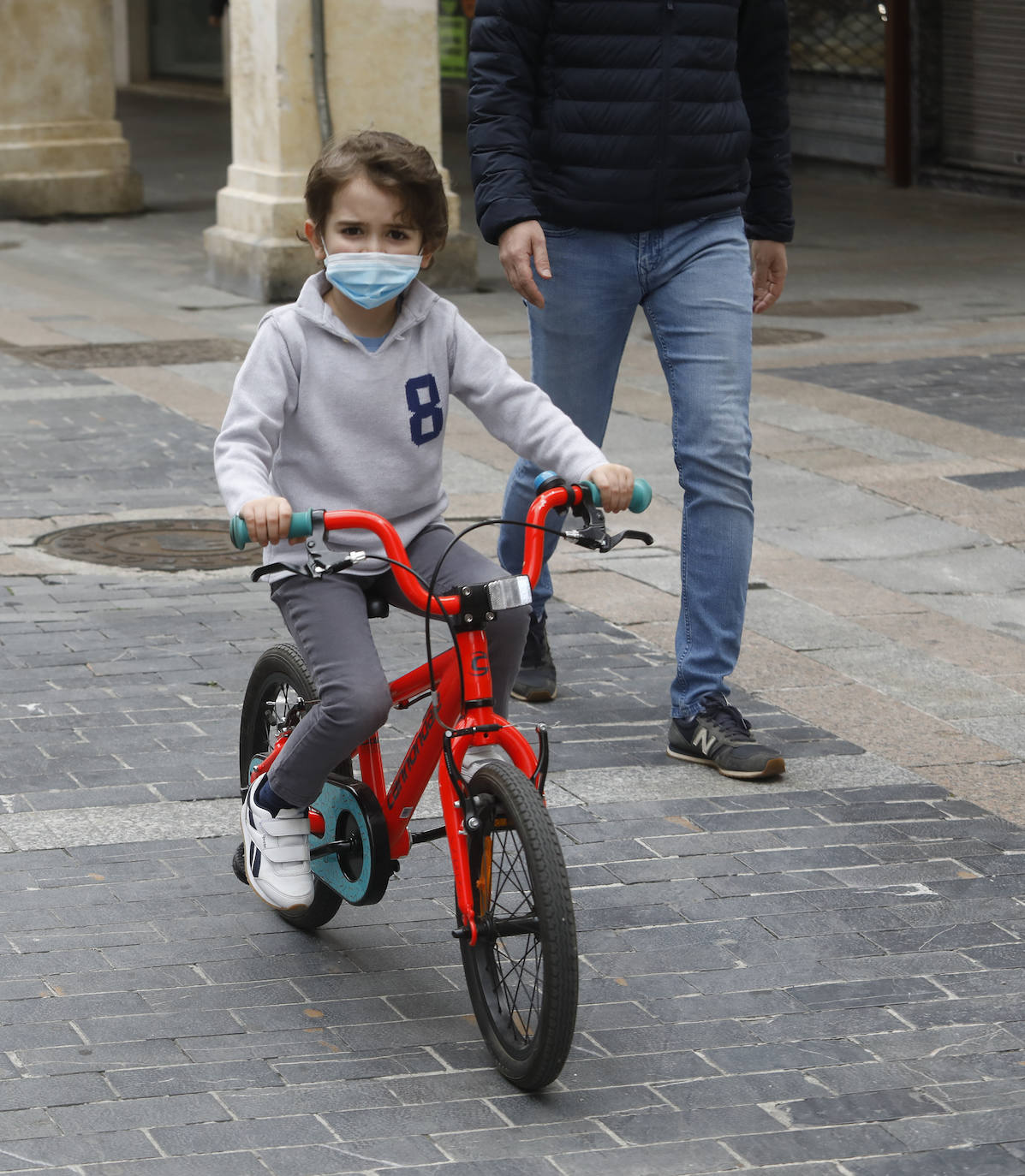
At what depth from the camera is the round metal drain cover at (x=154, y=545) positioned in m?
7.13

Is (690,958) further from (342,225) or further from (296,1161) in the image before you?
(342,225)

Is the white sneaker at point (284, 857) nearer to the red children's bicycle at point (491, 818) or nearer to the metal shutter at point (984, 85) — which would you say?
the red children's bicycle at point (491, 818)

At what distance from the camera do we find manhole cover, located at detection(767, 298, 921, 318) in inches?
512

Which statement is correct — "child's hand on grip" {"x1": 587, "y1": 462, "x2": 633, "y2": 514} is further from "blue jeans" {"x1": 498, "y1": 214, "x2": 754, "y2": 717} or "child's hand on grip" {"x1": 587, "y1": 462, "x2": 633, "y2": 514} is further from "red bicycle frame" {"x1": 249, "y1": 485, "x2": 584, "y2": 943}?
"blue jeans" {"x1": 498, "y1": 214, "x2": 754, "y2": 717}

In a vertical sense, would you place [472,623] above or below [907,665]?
above

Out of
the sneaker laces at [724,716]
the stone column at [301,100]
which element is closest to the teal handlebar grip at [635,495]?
the sneaker laces at [724,716]

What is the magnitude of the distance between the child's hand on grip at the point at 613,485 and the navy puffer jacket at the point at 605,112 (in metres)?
1.56

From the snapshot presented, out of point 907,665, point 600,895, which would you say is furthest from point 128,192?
point 600,895

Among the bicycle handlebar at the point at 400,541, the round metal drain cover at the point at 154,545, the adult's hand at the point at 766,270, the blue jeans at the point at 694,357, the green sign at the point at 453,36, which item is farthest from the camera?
the green sign at the point at 453,36

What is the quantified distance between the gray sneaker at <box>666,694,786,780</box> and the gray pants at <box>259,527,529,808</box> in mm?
1312

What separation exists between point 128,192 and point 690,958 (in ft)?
51.4

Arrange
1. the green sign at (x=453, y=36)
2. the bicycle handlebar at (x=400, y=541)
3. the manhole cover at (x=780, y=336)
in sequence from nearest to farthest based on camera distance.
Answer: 1. the bicycle handlebar at (x=400, y=541)
2. the manhole cover at (x=780, y=336)
3. the green sign at (x=453, y=36)

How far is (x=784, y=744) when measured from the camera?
530 centimetres

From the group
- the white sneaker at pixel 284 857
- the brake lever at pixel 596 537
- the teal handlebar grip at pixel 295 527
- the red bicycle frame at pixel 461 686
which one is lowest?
the white sneaker at pixel 284 857
